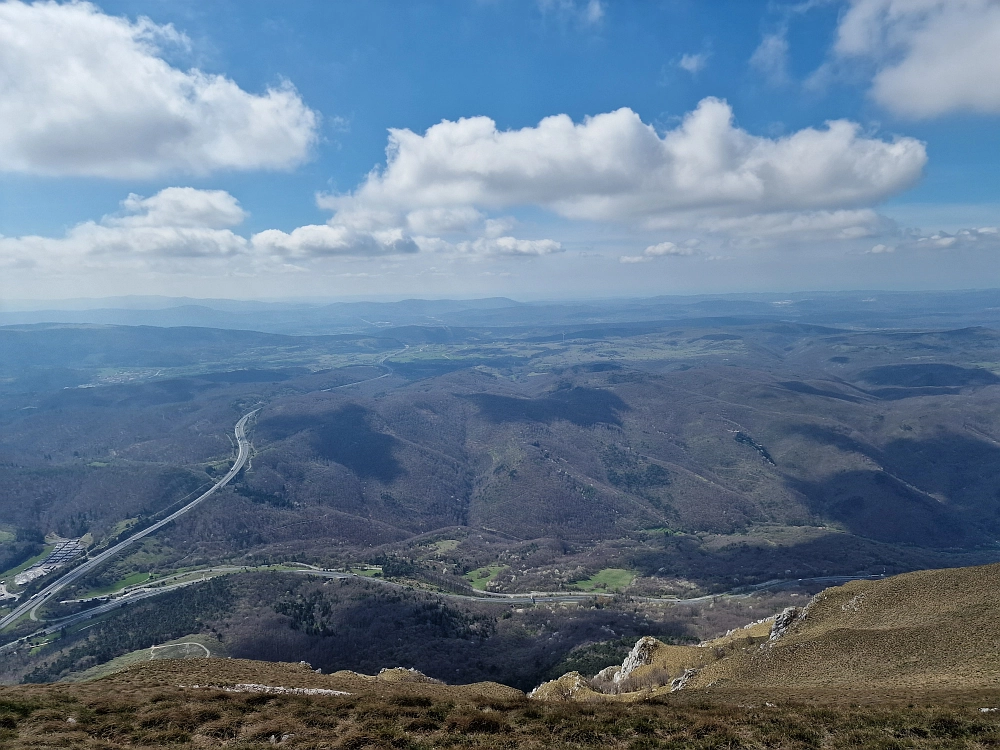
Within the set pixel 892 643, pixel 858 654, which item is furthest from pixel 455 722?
pixel 892 643

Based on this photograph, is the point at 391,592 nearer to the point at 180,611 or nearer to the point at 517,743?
the point at 180,611

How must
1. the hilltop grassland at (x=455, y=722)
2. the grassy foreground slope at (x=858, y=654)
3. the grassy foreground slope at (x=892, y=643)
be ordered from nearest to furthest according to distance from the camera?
the hilltop grassland at (x=455, y=722) < the grassy foreground slope at (x=858, y=654) < the grassy foreground slope at (x=892, y=643)

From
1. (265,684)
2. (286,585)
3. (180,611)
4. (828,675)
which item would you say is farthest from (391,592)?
(828,675)

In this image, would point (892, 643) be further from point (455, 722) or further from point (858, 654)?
point (455, 722)

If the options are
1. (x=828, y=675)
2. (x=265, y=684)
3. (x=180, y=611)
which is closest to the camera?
(x=265, y=684)

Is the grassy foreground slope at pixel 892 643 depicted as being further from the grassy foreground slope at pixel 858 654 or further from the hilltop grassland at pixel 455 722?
the hilltop grassland at pixel 455 722

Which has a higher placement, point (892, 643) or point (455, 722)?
point (455, 722)

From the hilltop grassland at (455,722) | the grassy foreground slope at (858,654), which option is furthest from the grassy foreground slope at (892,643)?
the hilltop grassland at (455,722)

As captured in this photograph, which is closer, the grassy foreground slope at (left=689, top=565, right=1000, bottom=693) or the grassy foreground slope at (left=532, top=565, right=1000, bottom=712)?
the grassy foreground slope at (left=532, top=565, right=1000, bottom=712)

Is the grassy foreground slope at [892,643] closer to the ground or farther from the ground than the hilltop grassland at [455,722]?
closer to the ground

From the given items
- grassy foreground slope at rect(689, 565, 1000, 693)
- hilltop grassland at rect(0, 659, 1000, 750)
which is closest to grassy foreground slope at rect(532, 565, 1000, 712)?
grassy foreground slope at rect(689, 565, 1000, 693)

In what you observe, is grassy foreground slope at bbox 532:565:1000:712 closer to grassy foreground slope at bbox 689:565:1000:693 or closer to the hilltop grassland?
grassy foreground slope at bbox 689:565:1000:693
